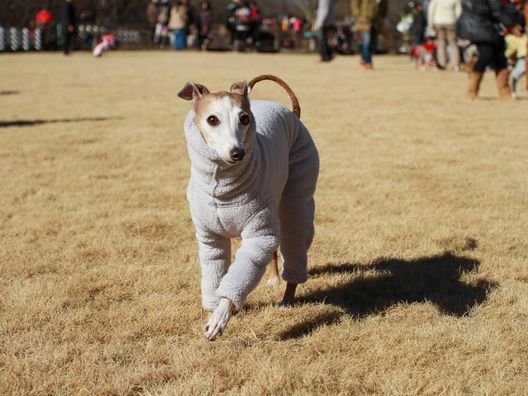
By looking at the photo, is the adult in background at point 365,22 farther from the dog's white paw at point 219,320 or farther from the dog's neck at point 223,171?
the dog's white paw at point 219,320

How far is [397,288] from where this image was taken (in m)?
4.19

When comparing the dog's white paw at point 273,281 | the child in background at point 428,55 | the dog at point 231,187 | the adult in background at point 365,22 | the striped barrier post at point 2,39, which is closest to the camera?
the dog at point 231,187

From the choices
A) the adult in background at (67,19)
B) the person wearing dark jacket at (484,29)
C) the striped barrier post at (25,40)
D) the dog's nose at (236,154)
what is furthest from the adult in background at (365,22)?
the striped barrier post at (25,40)

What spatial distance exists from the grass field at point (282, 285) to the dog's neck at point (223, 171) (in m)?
0.74

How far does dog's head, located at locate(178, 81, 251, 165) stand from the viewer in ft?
9.86

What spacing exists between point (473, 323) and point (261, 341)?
1.10 m

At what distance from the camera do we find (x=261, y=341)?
3.44m

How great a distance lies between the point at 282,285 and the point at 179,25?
29506mm

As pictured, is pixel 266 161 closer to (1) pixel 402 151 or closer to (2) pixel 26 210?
(2) pixel 26 210

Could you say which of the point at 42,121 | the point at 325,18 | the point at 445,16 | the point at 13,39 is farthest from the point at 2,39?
the point at 42,121

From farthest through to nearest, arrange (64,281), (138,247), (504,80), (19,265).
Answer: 1. (504,80)
2. (138,247)
3. (19,265)
4. (64,281)

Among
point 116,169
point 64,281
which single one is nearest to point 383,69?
point 116,169

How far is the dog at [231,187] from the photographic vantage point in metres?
3.09

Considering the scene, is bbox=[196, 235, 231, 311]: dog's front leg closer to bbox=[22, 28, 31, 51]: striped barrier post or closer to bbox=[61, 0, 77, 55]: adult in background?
bbox=[61, 0, 77, 55]: adult in background
